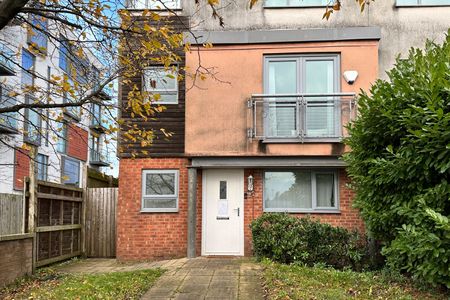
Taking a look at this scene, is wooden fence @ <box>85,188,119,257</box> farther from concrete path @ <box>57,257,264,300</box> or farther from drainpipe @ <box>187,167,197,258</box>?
drainpipe @ <box>187,167,197,258</box>

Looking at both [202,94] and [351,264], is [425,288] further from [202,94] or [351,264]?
[202,94]

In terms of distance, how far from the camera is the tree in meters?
6.38

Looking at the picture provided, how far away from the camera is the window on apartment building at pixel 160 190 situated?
1179 centimetres

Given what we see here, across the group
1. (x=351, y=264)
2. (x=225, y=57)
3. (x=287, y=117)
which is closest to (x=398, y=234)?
(x=351, y=264)

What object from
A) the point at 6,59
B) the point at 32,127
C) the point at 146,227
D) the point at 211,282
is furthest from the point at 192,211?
the point at 6,59

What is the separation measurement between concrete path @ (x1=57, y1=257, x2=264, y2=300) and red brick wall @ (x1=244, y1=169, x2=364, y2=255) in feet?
3.36

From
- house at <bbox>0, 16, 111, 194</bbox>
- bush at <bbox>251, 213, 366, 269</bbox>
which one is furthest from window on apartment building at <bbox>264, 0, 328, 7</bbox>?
bush at <bbox>251, 213, 366, 269</bbox>

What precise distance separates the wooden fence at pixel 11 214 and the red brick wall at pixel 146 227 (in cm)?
246

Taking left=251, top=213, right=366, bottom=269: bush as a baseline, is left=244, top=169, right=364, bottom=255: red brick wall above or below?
above

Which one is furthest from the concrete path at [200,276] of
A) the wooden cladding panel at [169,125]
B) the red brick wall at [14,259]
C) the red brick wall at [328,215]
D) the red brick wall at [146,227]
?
the wooden cladding panel at [169,125]

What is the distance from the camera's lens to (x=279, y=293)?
6.91 meters

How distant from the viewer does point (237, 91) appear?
37.2 feet

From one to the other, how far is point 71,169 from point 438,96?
78.8 ft

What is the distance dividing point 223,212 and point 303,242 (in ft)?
7.99
